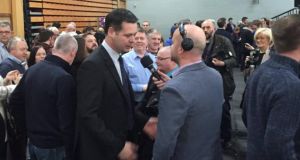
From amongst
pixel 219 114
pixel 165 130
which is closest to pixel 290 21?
pixel 219 114

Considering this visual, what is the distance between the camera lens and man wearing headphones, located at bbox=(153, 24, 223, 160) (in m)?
1.92

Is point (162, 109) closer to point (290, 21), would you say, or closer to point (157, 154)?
point (157, 154)

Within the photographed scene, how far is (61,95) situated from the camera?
254cm

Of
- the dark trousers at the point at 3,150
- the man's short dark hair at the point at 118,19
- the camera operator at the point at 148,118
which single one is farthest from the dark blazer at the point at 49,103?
the man's short dark hair at the point at 118,19

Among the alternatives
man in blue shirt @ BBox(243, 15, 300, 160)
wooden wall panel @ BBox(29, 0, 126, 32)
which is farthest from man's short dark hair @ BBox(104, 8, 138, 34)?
wooden wall panel @ BBox(29, 0, 126, 32)

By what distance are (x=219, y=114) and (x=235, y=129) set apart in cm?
359

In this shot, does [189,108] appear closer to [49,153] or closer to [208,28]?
[49,153]

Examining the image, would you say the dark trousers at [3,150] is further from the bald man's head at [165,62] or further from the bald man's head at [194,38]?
the bald man's head at [194,38]

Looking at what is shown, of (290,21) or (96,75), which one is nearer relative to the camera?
(290,21)

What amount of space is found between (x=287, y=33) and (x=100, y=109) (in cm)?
108

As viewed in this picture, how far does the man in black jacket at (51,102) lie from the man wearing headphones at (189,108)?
855 mm

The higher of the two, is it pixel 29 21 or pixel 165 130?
pixel 29 21

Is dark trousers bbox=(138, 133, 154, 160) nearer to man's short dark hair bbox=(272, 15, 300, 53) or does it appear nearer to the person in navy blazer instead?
the person in navy blazer

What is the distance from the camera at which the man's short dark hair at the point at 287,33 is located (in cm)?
181
